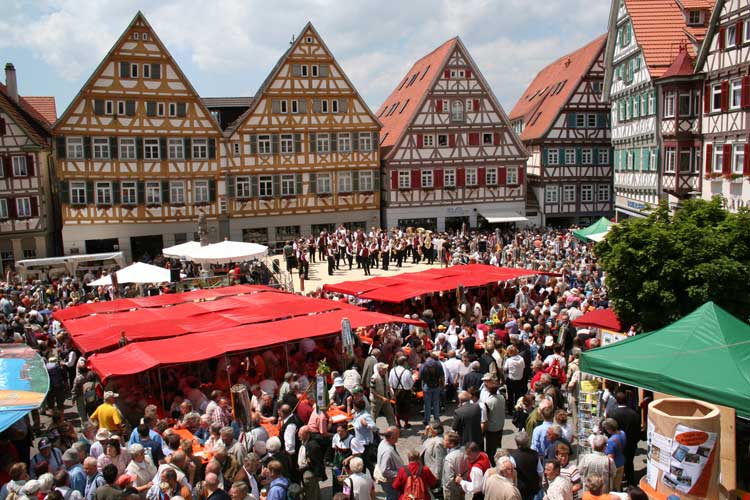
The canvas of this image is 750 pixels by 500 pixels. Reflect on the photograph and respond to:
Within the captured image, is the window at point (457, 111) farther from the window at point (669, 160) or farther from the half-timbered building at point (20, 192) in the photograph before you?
the half-timbered building at point (20, 192)

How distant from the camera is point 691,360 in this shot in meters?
8.73

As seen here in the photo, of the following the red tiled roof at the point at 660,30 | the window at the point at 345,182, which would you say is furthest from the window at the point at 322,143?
the red tiled roof at the point at 660,30

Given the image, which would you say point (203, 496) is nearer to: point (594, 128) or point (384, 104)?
point (594, 128)

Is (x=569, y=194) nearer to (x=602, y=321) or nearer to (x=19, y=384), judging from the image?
(x=602, y=321)

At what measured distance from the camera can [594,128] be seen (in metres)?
41.9

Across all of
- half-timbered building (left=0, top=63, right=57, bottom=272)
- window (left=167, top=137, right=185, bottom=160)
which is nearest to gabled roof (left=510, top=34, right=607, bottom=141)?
window (left=167, top=137, right=185, bottom=160)

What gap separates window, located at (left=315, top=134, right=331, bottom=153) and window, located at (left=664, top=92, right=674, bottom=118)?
17.1m

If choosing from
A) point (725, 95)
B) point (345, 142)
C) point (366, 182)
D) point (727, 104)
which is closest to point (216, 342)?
point (727, 104)

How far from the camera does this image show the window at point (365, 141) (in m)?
39.3

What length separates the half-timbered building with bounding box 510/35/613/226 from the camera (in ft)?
136

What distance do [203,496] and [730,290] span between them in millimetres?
8690

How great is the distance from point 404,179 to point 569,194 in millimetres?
10258

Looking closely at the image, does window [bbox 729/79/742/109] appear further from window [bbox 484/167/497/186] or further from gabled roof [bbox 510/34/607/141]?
window [bbox 484/167/497/186]

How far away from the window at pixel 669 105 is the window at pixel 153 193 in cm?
2366
